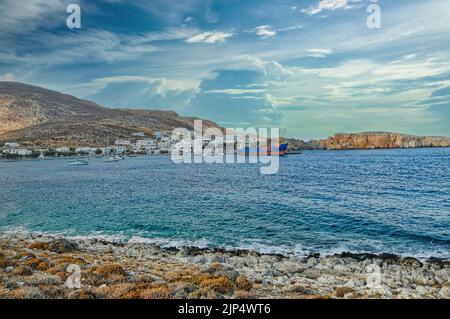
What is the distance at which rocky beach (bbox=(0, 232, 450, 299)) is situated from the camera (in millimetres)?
11320

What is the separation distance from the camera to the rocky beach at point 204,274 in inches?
446

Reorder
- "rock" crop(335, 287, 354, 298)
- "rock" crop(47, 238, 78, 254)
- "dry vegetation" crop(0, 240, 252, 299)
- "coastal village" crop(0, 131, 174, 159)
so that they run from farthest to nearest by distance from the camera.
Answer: "coastal village" crop(0, 131, 174, 159), "rock" crop(47, 238, 78, 254), "rock" crop(335, 287, 354, 298), "dry vegetation" crop(0, 240, 252, 299)

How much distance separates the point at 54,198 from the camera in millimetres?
41094

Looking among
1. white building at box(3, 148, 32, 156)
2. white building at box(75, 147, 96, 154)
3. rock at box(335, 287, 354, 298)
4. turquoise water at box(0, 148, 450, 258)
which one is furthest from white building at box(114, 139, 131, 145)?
rock at box(335, 287, 354, 298)

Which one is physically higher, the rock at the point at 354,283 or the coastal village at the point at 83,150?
the coastal village at the point at 83,150

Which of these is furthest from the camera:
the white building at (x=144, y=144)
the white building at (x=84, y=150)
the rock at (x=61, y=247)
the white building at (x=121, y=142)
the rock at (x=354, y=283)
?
the white building at (x=121, y=142)

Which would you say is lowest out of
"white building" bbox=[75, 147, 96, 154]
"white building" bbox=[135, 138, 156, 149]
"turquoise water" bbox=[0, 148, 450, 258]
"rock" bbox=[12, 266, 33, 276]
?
"turquoise water" bbox=[0, 148, 450, 258]

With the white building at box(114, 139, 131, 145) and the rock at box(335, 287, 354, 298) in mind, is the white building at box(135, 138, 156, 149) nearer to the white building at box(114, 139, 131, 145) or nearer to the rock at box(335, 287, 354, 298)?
the white building at box(114, 139, 131, 145)

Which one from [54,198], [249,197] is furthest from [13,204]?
[249,197]

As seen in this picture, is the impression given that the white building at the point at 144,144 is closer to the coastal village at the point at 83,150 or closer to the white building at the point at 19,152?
the coastal village at the point at 83,150

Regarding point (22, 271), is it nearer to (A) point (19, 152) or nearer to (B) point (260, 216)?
(B) point (260, 216)

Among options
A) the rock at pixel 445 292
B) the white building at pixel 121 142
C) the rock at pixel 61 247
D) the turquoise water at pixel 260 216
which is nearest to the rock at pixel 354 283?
the rock at pixel 445 292

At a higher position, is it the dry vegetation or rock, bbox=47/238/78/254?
the dry vegetation

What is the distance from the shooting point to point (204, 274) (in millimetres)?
13586
